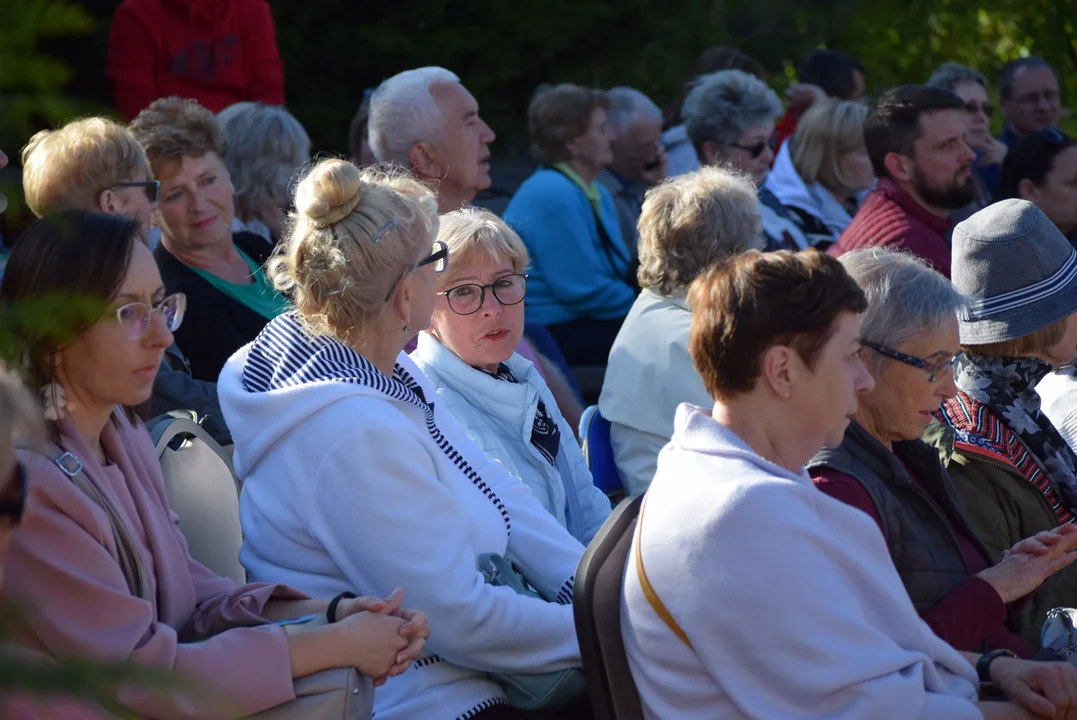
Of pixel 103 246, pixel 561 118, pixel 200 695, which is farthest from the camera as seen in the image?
pixel 561 118

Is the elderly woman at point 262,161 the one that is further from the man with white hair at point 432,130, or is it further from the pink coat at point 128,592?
the pink coat at point 128,592

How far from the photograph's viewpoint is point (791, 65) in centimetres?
1170

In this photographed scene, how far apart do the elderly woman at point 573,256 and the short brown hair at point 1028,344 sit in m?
2.75

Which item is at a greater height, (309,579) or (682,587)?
(682,587)

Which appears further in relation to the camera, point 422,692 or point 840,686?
point 422,692

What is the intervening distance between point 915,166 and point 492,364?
9.99 feet

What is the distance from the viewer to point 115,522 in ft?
8.48

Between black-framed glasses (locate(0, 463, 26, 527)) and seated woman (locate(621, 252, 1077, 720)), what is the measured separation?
3.93 ft

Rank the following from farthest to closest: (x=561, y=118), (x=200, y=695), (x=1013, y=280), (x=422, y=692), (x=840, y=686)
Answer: (x=561, y=118)
(x=1013, y=280)
(x=422, y=692)
(x=840, y=686)
(x=200, y=695)

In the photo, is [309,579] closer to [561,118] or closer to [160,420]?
[160,420]

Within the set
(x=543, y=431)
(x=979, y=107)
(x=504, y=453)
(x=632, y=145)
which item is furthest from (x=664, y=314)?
(x=979, y=107)

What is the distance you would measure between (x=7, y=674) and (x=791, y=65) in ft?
37.5

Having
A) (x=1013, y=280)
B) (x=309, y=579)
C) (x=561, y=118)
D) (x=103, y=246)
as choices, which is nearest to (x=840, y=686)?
(x=309, y=579)

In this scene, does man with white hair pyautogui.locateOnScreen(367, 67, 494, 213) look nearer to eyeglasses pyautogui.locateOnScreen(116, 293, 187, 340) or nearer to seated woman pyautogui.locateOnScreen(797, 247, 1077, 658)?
seated woman pyautogui.locateOnScreen(797, 247, 1077, 658)
